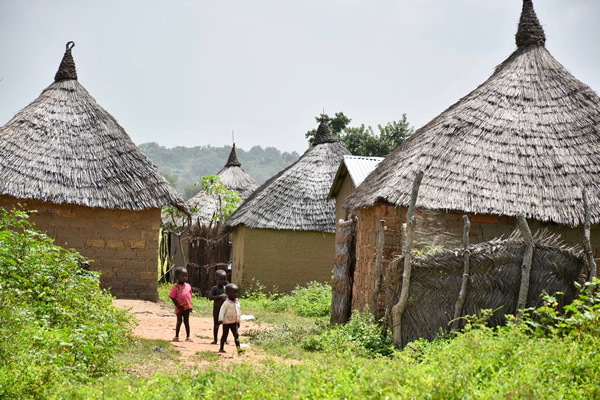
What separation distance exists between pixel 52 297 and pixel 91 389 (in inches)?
75.5

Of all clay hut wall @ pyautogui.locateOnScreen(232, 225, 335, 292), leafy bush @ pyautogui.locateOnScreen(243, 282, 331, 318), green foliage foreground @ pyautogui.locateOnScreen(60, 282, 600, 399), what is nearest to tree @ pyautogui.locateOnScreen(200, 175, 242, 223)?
clay hut wall @ pyautogui.locateOnScreen(232, 225, 335, 292)

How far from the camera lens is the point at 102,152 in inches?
529

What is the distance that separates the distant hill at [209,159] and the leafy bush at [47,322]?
122 m

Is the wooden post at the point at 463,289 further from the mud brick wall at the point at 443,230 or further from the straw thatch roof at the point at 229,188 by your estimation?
the straw thatch roof at the point at 229,188

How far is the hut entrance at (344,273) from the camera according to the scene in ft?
34.2

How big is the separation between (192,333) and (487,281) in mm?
4331

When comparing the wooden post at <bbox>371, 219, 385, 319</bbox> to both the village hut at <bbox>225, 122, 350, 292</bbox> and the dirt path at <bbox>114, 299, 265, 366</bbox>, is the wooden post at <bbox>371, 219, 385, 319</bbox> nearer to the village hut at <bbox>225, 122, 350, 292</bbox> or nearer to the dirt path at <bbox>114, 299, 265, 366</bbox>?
the dirt path at <bbox>114, 299, 265, 366</bbox>

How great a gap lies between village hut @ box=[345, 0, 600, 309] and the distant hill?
118394 mm

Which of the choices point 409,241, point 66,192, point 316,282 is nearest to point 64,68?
point 66,192

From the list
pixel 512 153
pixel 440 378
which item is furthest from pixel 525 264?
pixel 440 378

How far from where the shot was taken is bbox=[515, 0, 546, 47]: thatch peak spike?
11.5 meters

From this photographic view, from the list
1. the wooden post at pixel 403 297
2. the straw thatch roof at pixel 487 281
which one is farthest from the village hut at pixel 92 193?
the straw thatch roof at pixel 487 281

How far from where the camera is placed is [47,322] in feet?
20.2

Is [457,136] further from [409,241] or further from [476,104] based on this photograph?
[409,241]
